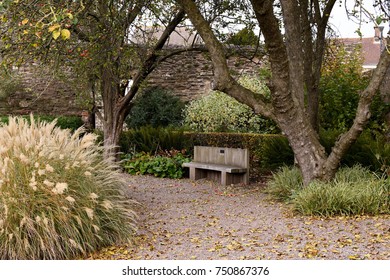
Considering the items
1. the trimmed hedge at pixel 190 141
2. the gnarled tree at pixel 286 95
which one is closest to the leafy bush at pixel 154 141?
the trimmed hedge at pixel 190 141

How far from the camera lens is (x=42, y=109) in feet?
56.7

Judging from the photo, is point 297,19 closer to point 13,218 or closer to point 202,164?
point 202,164

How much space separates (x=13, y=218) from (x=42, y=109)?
1300cm

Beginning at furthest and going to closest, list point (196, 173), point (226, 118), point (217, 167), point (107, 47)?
point (226, 118), point (196, 173), point (217, 167), point (107, 47)

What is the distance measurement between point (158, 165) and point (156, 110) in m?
4.04

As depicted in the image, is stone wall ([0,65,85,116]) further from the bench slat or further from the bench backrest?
the bench slat

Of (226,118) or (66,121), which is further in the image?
(66,121)

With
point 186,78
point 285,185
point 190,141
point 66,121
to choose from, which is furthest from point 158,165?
point 66,121

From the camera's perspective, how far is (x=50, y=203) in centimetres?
498

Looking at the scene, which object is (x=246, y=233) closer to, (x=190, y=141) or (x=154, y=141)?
(x=190, y=141)

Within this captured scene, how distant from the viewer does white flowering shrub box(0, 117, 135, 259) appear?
4.82 meters

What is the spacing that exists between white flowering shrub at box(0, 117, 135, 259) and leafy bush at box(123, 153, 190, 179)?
4.75 metres

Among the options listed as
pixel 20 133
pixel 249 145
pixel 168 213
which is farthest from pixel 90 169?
pixel 249 145

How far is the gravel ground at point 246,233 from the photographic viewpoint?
4777 mm
